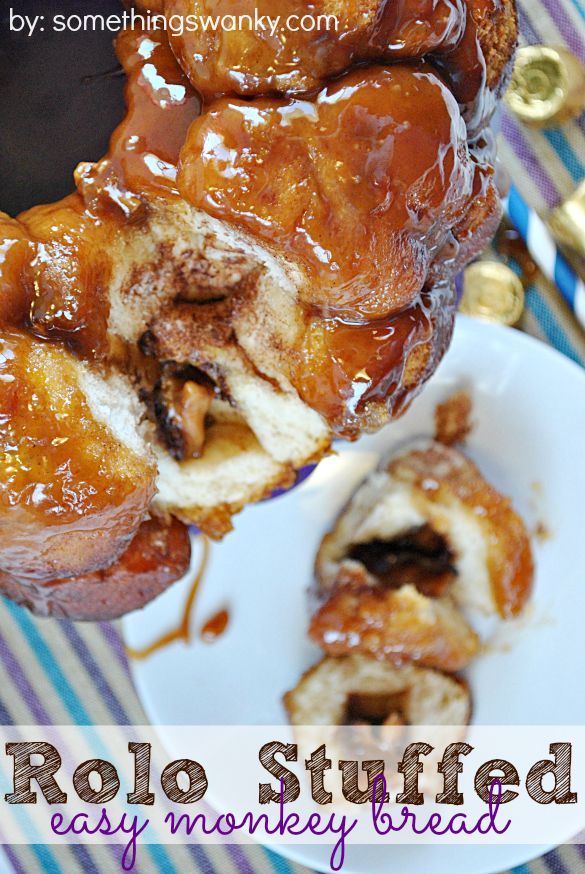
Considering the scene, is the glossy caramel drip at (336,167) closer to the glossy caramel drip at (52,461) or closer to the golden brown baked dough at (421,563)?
the glossy caramel drip at (52,461)

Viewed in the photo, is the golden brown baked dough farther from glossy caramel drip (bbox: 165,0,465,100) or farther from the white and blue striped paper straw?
glossy caramel drip (bbox: 165,0,465,100)

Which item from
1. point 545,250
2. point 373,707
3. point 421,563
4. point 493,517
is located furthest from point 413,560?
point 545,250

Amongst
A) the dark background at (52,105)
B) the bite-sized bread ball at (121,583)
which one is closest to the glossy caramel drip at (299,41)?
the dark background at (52,105)

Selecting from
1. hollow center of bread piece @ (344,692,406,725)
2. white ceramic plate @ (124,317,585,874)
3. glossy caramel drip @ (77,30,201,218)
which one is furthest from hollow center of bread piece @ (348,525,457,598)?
glossy caramel drip @ (77,30,201,218)

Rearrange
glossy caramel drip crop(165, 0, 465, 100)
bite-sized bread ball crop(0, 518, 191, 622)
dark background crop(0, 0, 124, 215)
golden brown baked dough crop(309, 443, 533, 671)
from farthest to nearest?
golden brown baked dough crop(309, 443, 533, 671)
bite-sized bread ball crop(0, 518, 191, 622)
dark background crop(0, 0, 124, 215)
glossy caramel drip crop(165, 0, 465, 100)

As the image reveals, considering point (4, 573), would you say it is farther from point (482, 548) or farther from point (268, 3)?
point (482, 548)

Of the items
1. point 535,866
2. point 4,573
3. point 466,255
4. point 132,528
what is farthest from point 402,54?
point 535,866
